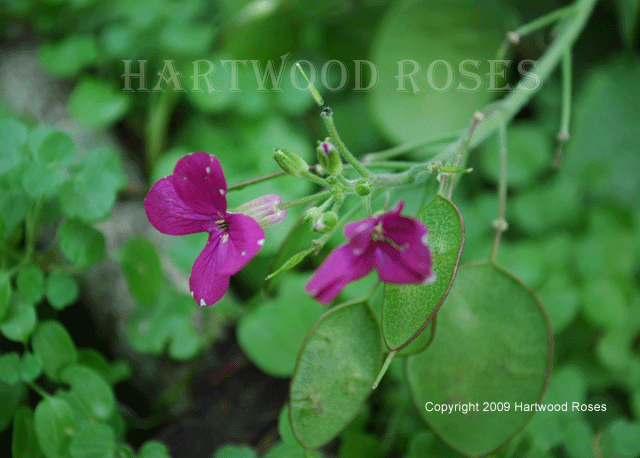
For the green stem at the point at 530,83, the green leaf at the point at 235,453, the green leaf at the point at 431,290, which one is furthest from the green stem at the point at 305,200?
the green leaf at the point at 235,453

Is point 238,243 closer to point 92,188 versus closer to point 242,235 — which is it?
point 242,235

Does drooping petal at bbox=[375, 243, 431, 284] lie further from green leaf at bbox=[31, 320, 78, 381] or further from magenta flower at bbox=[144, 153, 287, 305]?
green leaf at bbox=[31, 320, 78, 381]

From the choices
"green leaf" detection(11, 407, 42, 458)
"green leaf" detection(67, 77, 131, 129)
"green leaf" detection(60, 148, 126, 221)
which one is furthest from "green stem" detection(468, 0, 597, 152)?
"green leaf" detection(67, 77, 131, 129)

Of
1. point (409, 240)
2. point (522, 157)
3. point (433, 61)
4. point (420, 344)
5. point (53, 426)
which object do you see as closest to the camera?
point (409, 240)

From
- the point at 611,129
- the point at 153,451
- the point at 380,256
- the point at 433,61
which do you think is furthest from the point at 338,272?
the point at 611,129

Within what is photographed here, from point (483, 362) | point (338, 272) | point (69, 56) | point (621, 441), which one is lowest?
point (621, 441)

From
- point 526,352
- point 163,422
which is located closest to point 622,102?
point 526,352
